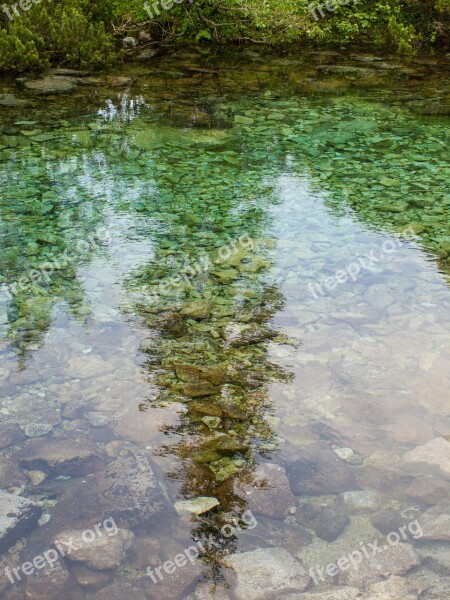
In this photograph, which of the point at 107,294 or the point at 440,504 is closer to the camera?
the point at 440,504

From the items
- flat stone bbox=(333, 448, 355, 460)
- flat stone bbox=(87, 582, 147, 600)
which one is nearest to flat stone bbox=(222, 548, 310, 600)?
flat stone bbox=(87, 582, 147, 600)

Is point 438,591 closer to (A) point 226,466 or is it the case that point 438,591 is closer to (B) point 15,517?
(A) point 226,466

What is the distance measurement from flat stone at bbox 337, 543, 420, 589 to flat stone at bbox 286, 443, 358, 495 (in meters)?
0.52

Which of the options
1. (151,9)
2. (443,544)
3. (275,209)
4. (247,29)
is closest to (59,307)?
(275,209)

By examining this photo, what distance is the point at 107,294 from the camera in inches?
247

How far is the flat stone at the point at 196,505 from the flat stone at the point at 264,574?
14.3 inches

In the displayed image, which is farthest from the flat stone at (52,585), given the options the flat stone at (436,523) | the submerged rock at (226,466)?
the flat stone at (436,523)

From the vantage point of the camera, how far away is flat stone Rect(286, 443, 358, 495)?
160 inches

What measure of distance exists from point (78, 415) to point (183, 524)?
1.32 meters

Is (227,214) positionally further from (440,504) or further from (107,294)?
(440,504)

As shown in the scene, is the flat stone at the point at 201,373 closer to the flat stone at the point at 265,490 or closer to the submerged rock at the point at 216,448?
the submerged rock at the point at 216,448

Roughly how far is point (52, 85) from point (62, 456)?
10415mm

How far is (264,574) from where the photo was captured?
347cm

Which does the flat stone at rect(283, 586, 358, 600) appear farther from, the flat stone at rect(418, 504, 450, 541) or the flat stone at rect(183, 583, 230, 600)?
the flat stone at rect(418, 504, 450, 541)
